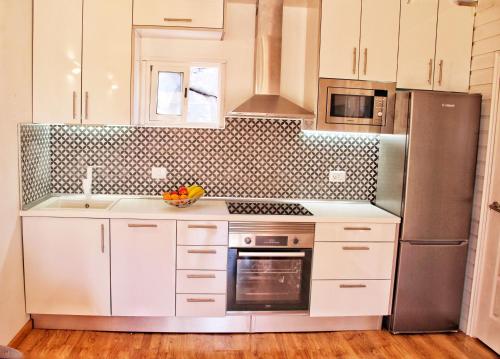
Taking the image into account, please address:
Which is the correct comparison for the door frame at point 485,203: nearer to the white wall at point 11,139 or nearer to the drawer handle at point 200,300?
the drawer handle at point 200,300

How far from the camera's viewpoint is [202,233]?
3.01m

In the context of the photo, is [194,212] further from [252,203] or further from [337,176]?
[337,176]

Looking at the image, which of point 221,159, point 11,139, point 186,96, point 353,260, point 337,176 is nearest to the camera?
point 11,139

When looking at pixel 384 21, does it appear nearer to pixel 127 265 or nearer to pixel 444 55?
pixel 444 55

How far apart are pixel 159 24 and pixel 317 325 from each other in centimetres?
244

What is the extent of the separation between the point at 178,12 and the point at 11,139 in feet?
4.54

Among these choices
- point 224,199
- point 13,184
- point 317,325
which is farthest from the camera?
point 224,199

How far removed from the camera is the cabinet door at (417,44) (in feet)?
10.5

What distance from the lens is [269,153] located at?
11.6ft

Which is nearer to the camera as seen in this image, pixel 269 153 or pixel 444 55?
pixel 444 55

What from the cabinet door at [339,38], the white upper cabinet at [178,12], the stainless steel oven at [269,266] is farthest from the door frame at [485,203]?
the white upper cabinet at [178,12]

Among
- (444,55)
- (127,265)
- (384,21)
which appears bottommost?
(127,265)

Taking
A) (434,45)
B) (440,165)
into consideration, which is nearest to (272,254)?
(440,165)

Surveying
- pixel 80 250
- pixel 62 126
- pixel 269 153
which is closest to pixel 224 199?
pixel 269 153
